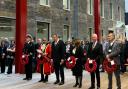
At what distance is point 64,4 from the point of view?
32969 mm

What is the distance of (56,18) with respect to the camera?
31062 mm

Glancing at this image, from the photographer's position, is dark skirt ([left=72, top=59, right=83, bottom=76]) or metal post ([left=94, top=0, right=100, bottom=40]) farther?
metal post ([left=94, top=0, right=100, bottom=40])

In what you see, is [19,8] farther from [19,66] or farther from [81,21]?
[81,21]

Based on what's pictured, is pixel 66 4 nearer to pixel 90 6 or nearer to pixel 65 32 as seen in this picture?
pixel 65 32

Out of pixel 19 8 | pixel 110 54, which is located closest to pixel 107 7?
pixel 19 8

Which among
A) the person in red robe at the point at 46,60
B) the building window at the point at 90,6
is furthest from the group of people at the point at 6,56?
the building window at the point at 90,6

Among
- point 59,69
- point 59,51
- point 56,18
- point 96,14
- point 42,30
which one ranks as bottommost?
point 59,69

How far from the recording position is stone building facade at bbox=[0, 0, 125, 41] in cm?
2472

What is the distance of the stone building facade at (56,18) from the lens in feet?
81.1

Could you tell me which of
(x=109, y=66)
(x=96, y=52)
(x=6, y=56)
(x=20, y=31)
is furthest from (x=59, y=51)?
(x=20, y=31)

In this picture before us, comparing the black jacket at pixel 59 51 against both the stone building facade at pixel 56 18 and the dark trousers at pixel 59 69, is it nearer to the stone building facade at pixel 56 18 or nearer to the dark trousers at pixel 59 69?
the dark trousers at pixel 59 69

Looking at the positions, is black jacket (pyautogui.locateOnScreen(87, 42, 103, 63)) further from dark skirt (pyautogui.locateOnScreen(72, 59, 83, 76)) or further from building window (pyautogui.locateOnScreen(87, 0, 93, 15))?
building window (pyautogui.locateOnScreen(87, 0, 93, 15))

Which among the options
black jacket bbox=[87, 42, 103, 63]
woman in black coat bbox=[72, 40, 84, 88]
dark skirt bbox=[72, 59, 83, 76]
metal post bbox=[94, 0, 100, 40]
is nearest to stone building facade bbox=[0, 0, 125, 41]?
metal post bbox=[94, 0, 100, 40]

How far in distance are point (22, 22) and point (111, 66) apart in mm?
8125
